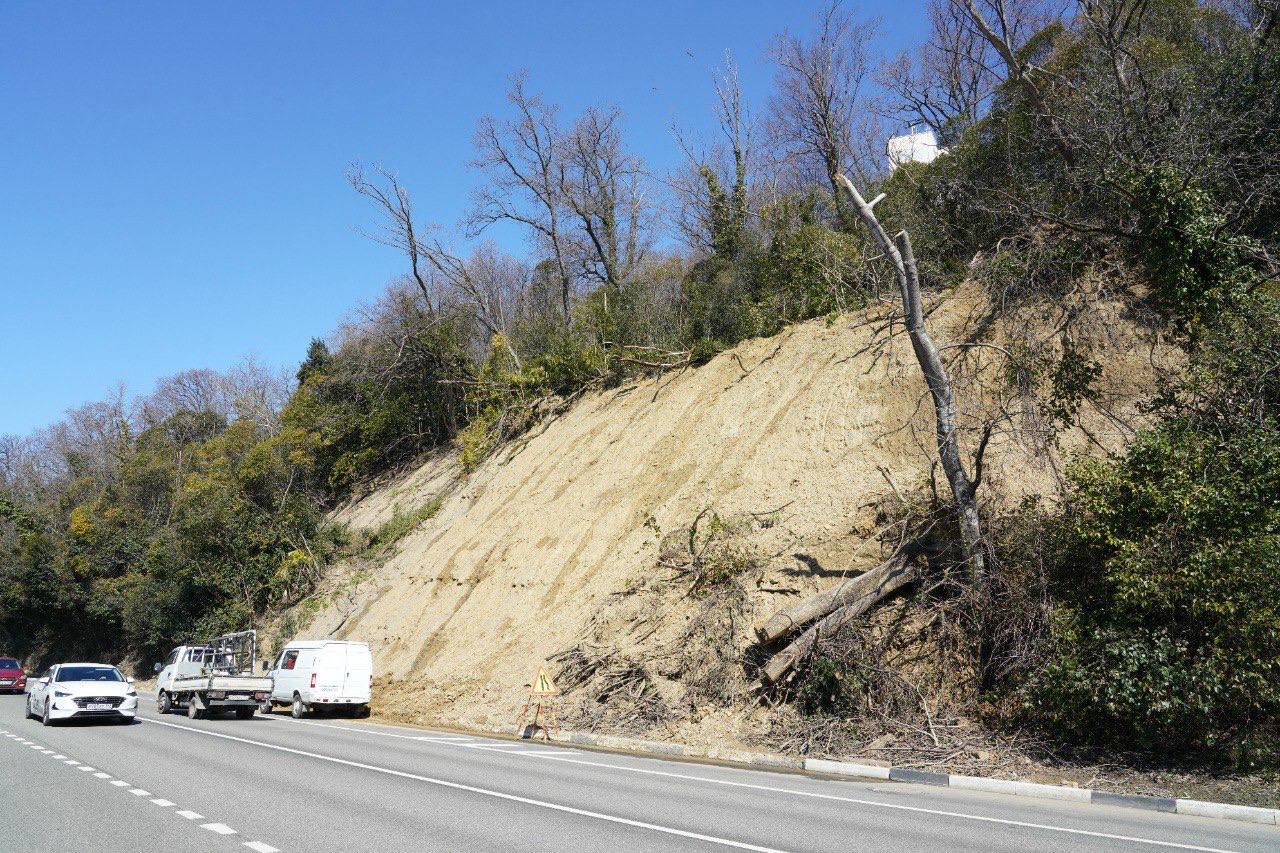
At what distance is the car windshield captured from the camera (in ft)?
69.8

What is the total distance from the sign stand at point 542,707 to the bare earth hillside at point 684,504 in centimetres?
77

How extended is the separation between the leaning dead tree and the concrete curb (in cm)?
163

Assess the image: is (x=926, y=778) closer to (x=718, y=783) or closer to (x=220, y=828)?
(x=718, y=783)

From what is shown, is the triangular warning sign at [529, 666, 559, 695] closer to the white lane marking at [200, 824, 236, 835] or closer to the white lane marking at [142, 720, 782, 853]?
the white lane marking at [142, 720, 782, 853]

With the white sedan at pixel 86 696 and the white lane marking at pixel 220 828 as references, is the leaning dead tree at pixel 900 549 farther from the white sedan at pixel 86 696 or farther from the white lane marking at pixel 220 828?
the white sedan at pixel 86 696

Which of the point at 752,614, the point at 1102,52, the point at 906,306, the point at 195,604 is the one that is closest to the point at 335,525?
the point at 195,604

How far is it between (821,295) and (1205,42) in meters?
11.2

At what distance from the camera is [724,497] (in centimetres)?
2208

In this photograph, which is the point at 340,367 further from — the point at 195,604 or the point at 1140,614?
the point at 1140,614

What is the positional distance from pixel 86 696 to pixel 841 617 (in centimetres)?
1634

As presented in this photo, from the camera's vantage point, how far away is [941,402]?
51.4ft

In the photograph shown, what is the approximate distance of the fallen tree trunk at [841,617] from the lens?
15617 mm

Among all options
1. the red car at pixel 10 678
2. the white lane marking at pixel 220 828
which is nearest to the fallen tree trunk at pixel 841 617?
the white lane marking at pixel 220 828

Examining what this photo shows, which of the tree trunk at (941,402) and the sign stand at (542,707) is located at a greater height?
the tree trunk at (941,402)
